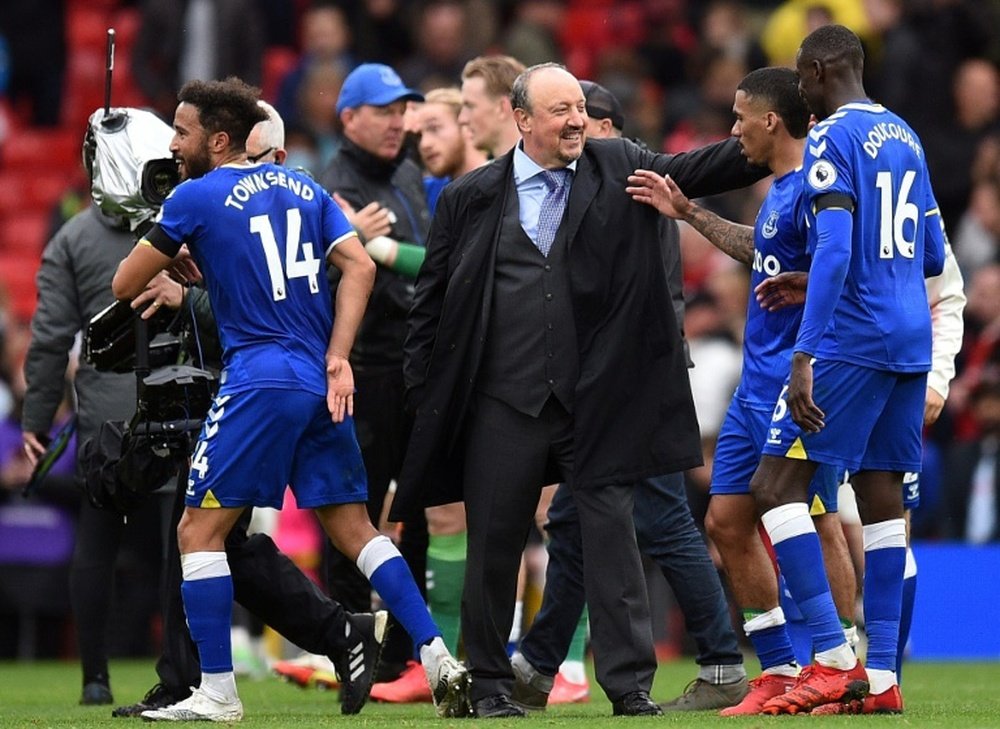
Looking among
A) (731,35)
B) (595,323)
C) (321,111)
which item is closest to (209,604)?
(595,323)

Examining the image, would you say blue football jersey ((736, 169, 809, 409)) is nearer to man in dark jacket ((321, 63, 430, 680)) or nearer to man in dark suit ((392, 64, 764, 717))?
man in dark suit ((392, 64, 764, 717))

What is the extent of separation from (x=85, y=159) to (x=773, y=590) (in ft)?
10.4

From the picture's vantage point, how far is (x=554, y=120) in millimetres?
7523

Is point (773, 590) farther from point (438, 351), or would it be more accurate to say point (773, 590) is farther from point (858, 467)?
point (438, 351)

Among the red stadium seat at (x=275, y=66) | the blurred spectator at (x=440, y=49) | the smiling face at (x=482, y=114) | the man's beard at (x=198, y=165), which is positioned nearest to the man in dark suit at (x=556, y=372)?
the man's beard at (x=198, y=165)

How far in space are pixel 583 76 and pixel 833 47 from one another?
1043 cm

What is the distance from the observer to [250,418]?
721 cm

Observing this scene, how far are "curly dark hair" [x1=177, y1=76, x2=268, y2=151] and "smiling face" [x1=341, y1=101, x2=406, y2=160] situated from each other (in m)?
1.79

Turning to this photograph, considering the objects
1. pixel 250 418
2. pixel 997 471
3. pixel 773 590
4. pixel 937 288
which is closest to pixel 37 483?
pixel 250 418

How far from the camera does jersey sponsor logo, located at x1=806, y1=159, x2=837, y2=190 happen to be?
693 cm

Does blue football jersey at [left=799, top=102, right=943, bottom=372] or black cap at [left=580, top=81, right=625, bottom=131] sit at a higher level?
black cap at [left=580, top=81, right=625, bottom=131]

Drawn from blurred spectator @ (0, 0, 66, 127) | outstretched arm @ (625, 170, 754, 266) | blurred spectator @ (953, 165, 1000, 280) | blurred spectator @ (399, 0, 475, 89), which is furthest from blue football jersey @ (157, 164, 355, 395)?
blurred spectator @ (0, 0, 66, 127)

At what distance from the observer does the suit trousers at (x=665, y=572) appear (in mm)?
8289

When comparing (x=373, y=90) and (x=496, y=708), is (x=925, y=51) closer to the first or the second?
(x=373, y=90)
